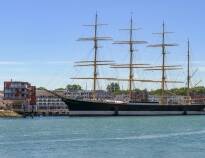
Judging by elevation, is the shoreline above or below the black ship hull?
below

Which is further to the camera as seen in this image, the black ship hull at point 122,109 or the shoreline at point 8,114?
the shoreline at point 8,114

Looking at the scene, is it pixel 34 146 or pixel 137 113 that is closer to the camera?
pixel 34 146

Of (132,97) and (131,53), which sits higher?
(131,53)

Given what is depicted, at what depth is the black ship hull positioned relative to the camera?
14850 cm

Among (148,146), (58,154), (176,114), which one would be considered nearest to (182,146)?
(148,146)

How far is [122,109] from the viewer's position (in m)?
156

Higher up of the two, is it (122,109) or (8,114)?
(122,109)

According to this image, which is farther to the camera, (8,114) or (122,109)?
(8,114)

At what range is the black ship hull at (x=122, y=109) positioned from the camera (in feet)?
487

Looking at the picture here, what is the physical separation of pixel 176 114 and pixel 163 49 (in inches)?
748

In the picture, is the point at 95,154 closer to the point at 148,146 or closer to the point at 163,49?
the point at 148,146

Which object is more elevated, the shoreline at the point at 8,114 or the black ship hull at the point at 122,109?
the black ship hull at the point at 122,109

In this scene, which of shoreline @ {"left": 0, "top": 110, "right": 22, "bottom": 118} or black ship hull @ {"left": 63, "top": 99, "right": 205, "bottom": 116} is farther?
shoreline @ {"left": 0, "top": 110, "right": 22, "bottom": 118}

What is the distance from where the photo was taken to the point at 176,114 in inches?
6526
